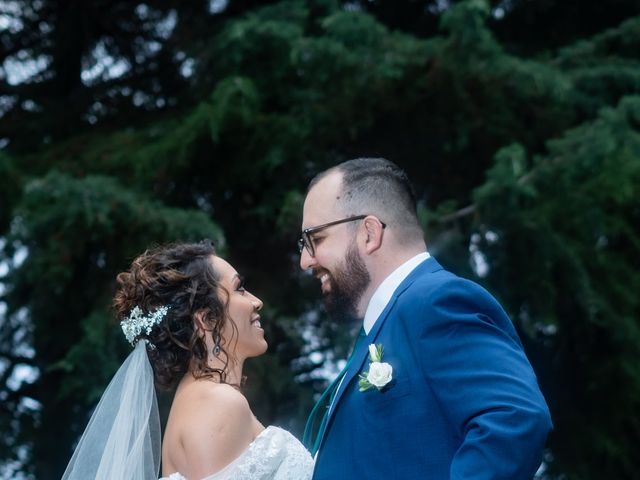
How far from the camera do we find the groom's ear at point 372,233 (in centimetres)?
322

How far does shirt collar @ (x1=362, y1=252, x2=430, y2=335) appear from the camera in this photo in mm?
3172

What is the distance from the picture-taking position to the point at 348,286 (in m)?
3.22

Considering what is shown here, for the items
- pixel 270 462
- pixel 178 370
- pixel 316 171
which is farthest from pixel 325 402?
pixel 316 171

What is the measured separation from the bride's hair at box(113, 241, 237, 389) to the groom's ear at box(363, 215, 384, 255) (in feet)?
2.79

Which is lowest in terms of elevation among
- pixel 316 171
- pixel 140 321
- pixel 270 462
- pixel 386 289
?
pixel 316 171

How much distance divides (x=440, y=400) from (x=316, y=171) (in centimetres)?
447

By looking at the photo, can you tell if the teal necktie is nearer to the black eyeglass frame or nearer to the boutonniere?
the boutonniere

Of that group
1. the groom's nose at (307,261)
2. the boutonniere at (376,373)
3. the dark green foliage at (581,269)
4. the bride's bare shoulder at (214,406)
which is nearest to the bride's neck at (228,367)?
the bride's bare shoulder at (214,406)

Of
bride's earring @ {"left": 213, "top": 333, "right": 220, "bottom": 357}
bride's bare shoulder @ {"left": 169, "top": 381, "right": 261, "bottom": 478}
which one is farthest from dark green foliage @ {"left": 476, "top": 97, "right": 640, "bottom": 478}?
bride's bare shoulder @ {"left": 169, "top": 381, "right": 261, "bottom": 478}

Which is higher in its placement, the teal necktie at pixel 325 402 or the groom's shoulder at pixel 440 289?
the groom's shoulder at pixel 440 289

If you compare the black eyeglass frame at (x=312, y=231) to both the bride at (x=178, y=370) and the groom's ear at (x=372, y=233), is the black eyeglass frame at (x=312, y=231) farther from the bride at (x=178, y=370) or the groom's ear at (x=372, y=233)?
the bride at (x=178, y=370)

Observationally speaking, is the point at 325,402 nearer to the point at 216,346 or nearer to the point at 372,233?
the point at 216,346

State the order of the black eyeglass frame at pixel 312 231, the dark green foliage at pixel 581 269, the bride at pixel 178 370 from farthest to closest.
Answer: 1. the dark green foliage at pixel 581 269
2. the bride at pixel 178 370
3. the black eyeglass frame at pixel 312 231

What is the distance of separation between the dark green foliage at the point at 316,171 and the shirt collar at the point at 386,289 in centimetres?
305
